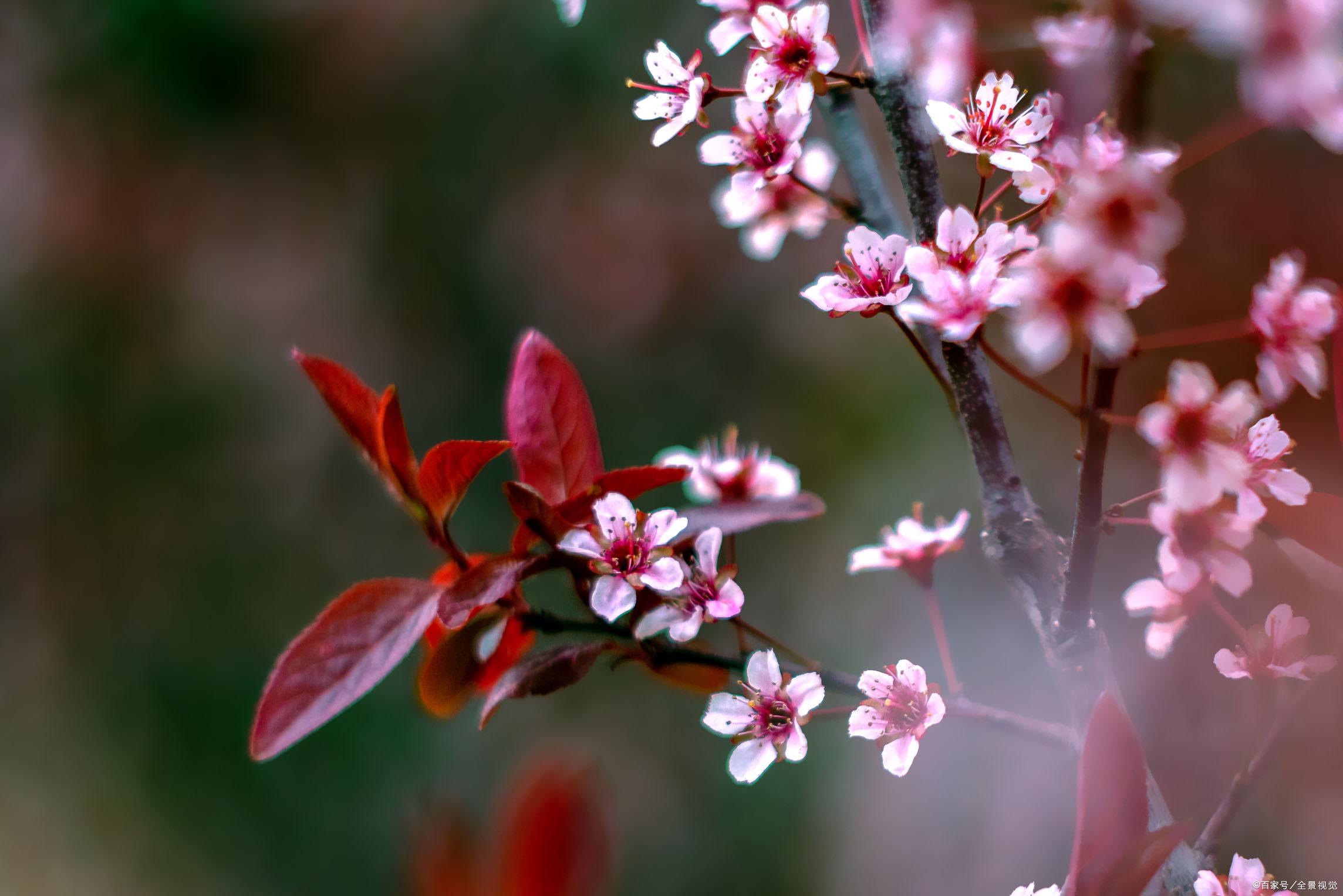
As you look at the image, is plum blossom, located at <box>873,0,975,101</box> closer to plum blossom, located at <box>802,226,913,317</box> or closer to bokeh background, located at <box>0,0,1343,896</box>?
plum blossom, located at <box>802,226,913,317</box>

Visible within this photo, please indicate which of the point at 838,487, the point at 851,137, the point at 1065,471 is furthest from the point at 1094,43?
the point at 838,487

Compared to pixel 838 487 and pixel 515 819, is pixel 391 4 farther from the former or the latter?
pixel 515 819

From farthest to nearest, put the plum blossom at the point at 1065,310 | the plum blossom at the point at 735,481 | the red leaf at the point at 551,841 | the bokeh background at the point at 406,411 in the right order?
the bokeh background at the point at 406,411 → the plum blossom at the point at 735,481 → the red leaf at the point at 551,841 → the plum blossom at the point at 1065,310

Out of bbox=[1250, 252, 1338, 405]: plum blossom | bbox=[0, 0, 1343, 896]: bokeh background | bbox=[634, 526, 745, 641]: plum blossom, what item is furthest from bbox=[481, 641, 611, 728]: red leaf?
bbox=[0, 0, 1343, 896]: bokeh background

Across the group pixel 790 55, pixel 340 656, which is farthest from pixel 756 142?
pixel 340 656

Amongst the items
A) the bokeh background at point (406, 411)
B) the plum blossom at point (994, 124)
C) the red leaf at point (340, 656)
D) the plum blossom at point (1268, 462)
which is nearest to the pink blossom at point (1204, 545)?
the plum blossom at point (1268, 462)

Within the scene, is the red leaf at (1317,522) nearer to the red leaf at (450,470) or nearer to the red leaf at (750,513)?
the red leaf at (750,513)
